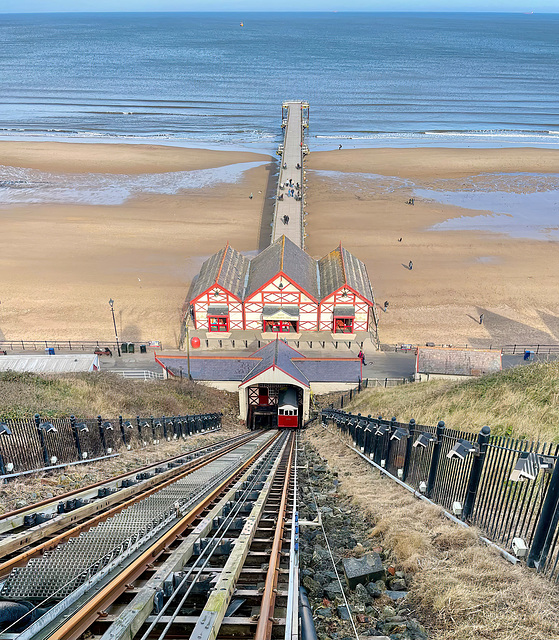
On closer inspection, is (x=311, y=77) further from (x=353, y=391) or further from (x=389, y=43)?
(x=353, y=391)

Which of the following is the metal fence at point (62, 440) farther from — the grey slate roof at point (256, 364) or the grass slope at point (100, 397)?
the grey slate roof at point (256, 364)

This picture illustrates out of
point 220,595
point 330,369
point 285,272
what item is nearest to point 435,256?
point 285,272

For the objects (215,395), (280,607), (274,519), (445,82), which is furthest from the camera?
(445,82)

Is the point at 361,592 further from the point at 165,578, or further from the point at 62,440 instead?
the point at 62,440

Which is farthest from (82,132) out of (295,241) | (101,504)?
(101,504)

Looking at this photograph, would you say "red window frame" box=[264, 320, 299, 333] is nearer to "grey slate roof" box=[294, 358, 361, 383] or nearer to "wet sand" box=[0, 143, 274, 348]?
"grey slate roof" box=[294, 358, 361, 383]

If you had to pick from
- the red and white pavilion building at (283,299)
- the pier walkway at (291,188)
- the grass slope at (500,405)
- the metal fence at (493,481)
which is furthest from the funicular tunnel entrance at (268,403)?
the pier walkway at (291,188)

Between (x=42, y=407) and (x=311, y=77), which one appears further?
(x=311, y=77)

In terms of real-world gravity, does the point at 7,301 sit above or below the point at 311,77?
below
